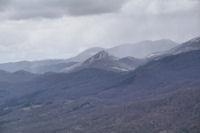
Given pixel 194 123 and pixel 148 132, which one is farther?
pixel 148 132

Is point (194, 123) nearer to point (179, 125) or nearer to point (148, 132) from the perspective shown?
point (179, 125)

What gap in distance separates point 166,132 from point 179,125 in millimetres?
9924

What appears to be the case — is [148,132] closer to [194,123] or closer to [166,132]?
[166,132]

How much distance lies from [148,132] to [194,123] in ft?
89.6

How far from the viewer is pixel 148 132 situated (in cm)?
19950

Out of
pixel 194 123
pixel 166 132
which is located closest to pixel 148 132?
pixel 166 132

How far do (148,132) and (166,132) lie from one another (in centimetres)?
1301

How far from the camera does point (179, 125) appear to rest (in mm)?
194625

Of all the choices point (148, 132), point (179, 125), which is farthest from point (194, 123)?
point (148, 132)

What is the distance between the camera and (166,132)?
190 metres

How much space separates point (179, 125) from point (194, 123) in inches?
448
